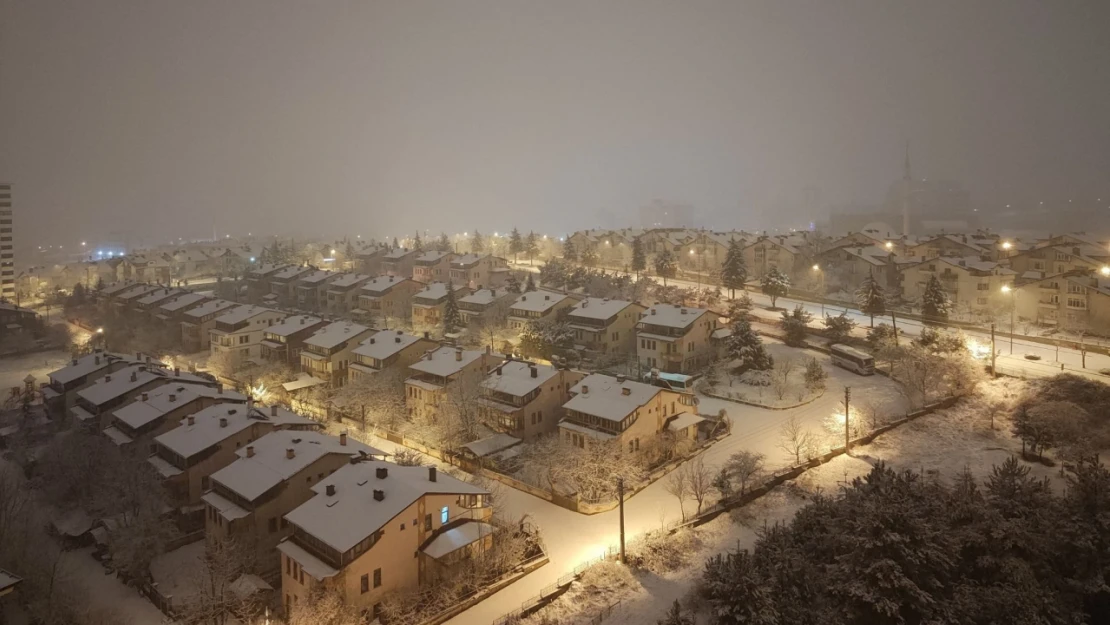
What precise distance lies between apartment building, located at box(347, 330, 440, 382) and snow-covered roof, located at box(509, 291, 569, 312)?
899cm

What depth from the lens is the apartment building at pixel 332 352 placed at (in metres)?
42.5

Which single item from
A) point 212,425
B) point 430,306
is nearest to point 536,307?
point 430,306

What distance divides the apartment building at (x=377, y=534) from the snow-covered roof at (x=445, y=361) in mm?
13341

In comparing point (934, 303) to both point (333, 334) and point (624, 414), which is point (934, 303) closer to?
point (624, 414)

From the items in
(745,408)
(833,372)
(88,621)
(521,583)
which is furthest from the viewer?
(833,372)

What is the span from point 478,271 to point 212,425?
1677 inches

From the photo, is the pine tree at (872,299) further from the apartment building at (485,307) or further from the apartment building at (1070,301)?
the apartment building at (485,307)

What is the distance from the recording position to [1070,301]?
4381cm

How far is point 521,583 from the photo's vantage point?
21.8 meters

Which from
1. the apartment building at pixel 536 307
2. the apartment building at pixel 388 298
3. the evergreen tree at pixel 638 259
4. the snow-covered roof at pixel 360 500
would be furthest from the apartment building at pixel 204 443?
the evergreen tree at pixel 638 259

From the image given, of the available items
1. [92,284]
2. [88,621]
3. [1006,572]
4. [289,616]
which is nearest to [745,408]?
[1006,572]

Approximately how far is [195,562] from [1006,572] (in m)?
26.2

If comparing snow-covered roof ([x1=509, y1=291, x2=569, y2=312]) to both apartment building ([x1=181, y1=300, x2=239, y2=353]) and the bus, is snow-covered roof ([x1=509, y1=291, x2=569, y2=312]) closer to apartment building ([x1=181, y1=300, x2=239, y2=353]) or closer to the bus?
the bus

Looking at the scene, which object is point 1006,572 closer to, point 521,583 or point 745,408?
point 521,583
